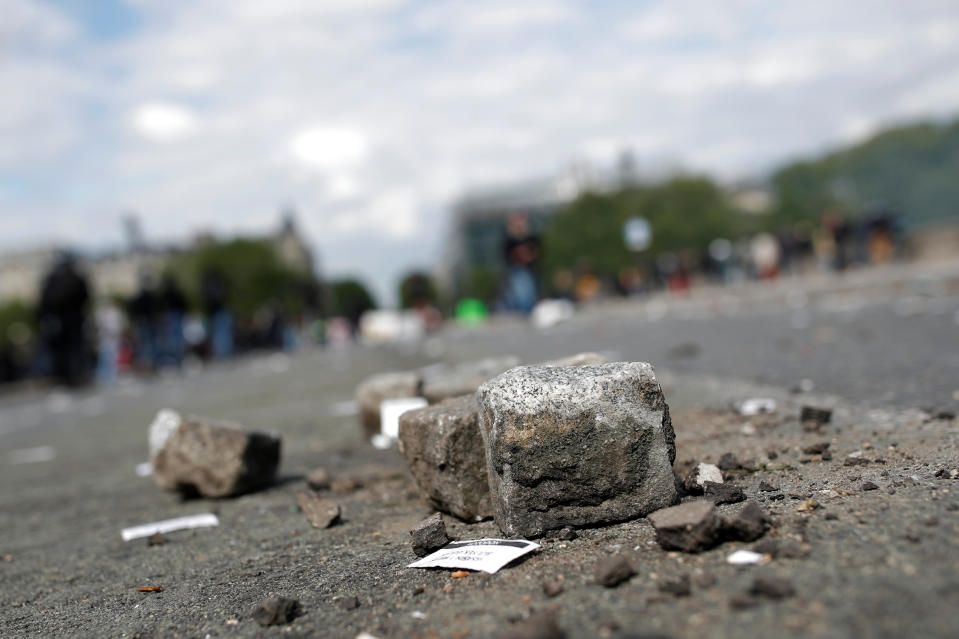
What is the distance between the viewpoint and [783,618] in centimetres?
192

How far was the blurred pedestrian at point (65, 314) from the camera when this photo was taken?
16.2m

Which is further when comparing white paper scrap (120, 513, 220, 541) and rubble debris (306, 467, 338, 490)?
rubble debris (306, 467, 338, 490)

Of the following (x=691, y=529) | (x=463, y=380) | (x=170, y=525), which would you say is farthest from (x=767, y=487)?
(x=170, y=525)

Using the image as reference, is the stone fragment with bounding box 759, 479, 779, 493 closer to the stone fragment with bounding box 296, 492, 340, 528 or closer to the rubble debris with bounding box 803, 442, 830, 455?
the rubble debris with bounding box 803, 442, 830, 455

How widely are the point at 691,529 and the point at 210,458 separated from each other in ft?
8.69

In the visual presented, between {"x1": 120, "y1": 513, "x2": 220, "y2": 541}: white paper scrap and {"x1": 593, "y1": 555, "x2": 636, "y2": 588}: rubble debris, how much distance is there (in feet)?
7.07

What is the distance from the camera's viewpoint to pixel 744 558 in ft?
7.55

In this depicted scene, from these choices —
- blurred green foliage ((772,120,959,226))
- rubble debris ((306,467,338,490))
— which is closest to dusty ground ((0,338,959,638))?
rubble debris ((306,467,338,490))

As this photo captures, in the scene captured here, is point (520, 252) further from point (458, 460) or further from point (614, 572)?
point (614, 572)

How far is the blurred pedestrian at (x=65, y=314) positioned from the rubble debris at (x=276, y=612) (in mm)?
15375

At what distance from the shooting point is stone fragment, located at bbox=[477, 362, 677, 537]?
2766 millimetres

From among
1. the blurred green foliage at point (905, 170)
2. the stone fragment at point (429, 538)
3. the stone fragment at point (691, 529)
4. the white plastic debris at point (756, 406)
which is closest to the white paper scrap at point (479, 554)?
the stone fragment at point (429, 538)

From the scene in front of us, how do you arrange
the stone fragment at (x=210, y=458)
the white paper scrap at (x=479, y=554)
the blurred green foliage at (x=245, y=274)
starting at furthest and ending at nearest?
the blurred green foliage at (x=245, y=274) < the stone fragment at (x=210, y=458) < the white paper scrap at (x=479, y=554)

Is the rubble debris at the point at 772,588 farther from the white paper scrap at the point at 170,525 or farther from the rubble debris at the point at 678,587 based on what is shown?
the white paper scrap at the point at 170,525
